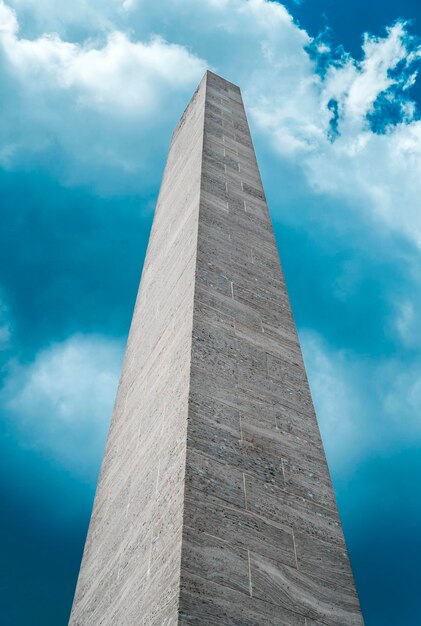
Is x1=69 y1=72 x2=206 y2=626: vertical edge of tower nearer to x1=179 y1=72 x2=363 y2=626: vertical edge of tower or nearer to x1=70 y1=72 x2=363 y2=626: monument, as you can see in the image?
x1=70 y1=72 x2=363 y2=626: monument

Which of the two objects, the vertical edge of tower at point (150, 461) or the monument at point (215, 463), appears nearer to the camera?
the monument at point (215, 463)

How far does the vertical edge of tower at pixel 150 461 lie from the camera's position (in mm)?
5641

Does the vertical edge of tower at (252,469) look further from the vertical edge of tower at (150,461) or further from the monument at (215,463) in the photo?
the vertical edge of tower at (150,461)

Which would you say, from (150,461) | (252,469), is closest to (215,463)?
(252,469)

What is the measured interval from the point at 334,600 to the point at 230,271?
15.5 ft

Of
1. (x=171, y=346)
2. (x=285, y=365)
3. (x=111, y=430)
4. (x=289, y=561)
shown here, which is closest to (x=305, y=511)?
(x=289, y=561)

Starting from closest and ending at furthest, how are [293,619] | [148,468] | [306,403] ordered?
[293,619] → [148,468] → [306,403]

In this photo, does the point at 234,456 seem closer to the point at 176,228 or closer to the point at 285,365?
the point at 285,365

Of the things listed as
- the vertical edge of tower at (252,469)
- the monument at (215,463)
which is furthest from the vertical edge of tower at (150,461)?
the vertical edge of tower at (252,469)

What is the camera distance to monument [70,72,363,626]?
5344 mm

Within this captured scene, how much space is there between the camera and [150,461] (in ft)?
23.1

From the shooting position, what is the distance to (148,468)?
7.02m

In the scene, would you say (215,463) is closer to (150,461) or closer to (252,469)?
(252,469)

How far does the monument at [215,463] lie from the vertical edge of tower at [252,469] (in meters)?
0.01
